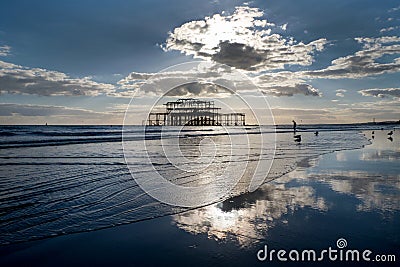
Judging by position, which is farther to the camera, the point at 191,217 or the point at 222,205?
the point at 222,205

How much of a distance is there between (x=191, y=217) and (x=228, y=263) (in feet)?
7.07

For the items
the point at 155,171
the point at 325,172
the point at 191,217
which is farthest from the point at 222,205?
the point at 325,172

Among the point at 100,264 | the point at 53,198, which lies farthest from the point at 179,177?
the point at 100,264

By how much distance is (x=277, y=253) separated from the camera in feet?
13.9

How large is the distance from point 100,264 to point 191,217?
239cm

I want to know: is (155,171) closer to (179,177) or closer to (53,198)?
(179,177)

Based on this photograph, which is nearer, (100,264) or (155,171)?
(100,264)

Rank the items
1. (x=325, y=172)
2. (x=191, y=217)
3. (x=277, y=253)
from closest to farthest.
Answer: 1. (x=277, y=253)
2. (x=191, y=217)
3. (x=325, y=172)

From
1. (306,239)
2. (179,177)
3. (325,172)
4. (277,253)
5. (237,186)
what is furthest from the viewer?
(325,172)

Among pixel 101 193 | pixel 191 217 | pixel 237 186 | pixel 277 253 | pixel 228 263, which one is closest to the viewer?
pixel 228 263

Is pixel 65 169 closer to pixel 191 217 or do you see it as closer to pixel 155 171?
pixel 155 171

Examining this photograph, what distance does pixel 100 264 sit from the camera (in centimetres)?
389

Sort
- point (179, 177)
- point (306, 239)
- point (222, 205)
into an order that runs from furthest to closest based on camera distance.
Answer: point (179, 177) < point (222, 205) < point (306, 239)

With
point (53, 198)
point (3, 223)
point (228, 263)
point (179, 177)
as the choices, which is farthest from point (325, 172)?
point (3, 223)
